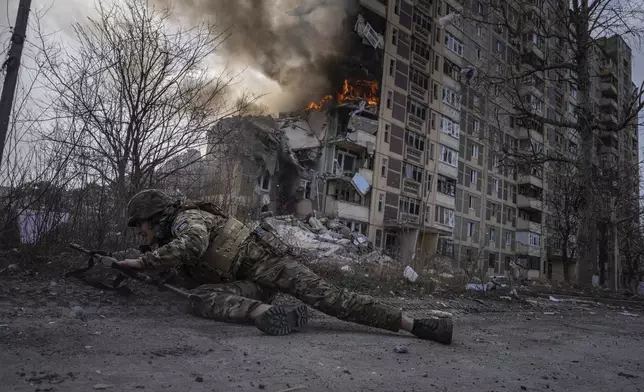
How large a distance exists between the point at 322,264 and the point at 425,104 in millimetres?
27253

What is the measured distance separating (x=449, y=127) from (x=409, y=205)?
7813 mm

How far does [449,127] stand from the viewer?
34.5 m

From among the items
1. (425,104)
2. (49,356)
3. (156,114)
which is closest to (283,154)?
(425,104)

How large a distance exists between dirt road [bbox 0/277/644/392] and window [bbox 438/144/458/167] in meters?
30.2

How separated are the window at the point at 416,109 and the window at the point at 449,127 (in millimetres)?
2076

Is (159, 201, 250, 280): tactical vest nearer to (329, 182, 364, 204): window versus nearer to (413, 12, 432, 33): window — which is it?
(329, 182, 364, 204): window

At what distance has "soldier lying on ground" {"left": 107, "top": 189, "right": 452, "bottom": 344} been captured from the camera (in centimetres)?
319

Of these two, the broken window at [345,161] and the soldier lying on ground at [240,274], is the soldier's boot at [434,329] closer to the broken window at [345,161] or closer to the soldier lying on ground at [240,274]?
the soldier lying on ground at [240,274]

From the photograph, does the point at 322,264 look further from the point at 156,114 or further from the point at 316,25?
the point at 316,25

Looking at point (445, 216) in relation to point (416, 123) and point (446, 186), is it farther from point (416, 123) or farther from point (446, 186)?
point (416, 123)

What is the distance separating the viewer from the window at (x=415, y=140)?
3125cm

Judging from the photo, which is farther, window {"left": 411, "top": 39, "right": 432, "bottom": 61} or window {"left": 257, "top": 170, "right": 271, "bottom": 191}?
window {"left": 411, "top": 39, "right": 432, "bottom": 61}

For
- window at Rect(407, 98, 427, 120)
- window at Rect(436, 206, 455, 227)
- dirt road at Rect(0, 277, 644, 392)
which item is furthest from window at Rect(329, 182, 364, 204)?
dirt road at Rect(0, 277, 644, 392)

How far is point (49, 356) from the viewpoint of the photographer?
7.05 ft
